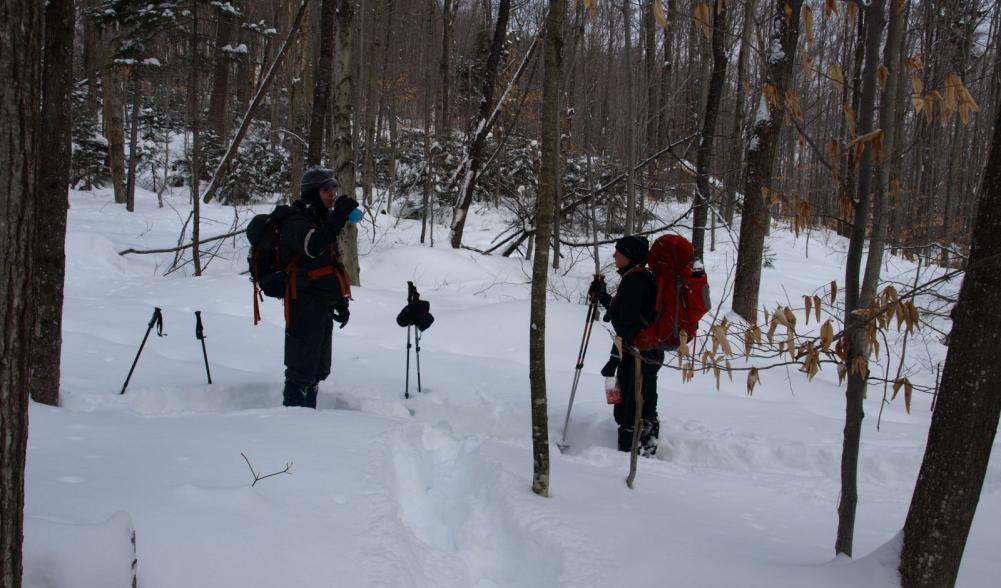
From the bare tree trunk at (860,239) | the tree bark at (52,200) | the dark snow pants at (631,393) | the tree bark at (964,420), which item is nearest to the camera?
the tree bark at (964,420)

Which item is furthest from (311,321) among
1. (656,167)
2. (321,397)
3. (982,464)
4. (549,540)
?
(656,167)

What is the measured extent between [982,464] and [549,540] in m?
1.84

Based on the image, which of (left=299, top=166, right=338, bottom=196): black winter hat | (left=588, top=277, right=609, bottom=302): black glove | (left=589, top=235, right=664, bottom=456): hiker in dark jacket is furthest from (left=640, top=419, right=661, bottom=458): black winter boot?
(left=299, top=166, right=338, bottom=196): black winter hat

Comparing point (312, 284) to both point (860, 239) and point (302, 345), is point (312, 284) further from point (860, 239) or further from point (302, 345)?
point (860, 239)

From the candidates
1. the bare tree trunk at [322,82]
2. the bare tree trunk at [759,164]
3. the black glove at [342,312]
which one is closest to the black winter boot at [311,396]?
the black glove at [342,312]

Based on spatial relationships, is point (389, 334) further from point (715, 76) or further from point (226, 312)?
point (715, 76)

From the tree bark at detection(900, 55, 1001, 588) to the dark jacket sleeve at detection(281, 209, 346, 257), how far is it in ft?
13.0

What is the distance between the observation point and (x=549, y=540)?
3062 mm

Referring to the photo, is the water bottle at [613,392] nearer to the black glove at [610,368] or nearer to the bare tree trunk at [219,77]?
the black glove at [610,368]

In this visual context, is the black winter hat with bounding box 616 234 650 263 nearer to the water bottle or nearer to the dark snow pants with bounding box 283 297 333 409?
the water bottle

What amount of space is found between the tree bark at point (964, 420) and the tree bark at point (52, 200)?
4.85 m

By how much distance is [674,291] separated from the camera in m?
4.63

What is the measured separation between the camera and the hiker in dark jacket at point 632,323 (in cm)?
477

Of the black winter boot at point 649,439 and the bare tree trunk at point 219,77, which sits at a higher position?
the bare tree trunk at point 219,77
